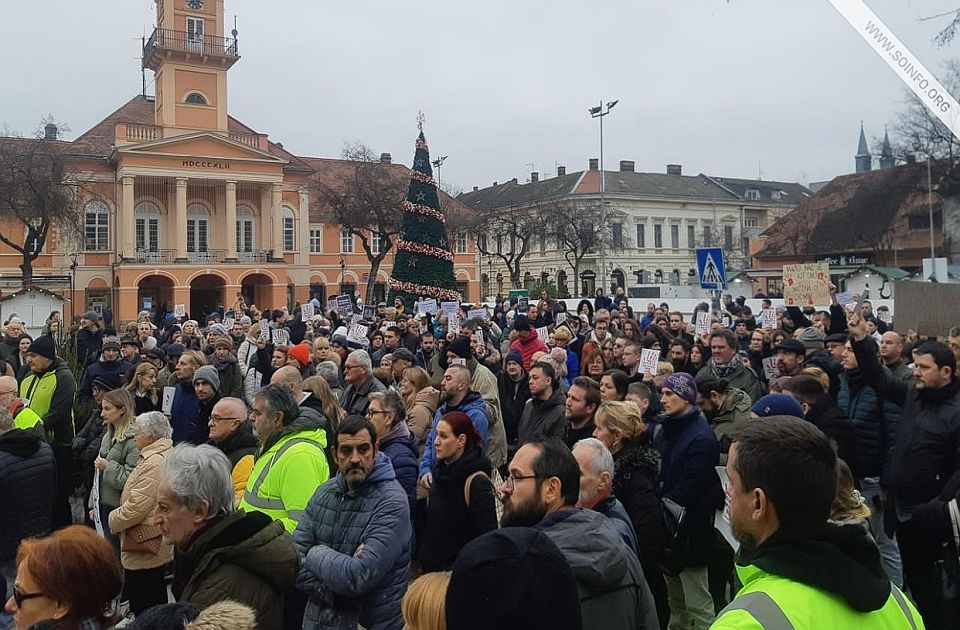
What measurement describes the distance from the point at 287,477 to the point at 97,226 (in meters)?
55.9

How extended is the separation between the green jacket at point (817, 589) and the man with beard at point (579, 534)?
3.33 ft

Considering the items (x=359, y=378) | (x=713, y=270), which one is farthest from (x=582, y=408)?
(x=713, y=270)

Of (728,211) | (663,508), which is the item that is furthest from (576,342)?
(728,211)

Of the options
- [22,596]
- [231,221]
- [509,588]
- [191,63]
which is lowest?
[22,596]

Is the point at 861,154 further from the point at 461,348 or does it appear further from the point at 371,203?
the point at 461,348

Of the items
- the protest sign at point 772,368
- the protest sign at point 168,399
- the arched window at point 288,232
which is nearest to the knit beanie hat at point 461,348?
the protest sign at point 168,399

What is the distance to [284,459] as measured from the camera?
4352mm

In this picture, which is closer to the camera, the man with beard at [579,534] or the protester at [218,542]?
the man with beard at [579,534]

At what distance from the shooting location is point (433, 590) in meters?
2.36

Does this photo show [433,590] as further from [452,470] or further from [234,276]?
[234,276]

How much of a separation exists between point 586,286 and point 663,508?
64.6 m

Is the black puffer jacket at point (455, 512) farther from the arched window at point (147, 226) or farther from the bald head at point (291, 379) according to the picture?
the arched window at point (147, 226)

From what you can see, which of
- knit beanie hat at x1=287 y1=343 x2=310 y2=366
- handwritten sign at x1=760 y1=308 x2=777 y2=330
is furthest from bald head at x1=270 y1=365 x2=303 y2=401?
handwritten sign at x1=760 y1=308 x2=777 y2=330

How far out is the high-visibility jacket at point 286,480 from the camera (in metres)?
4.22
